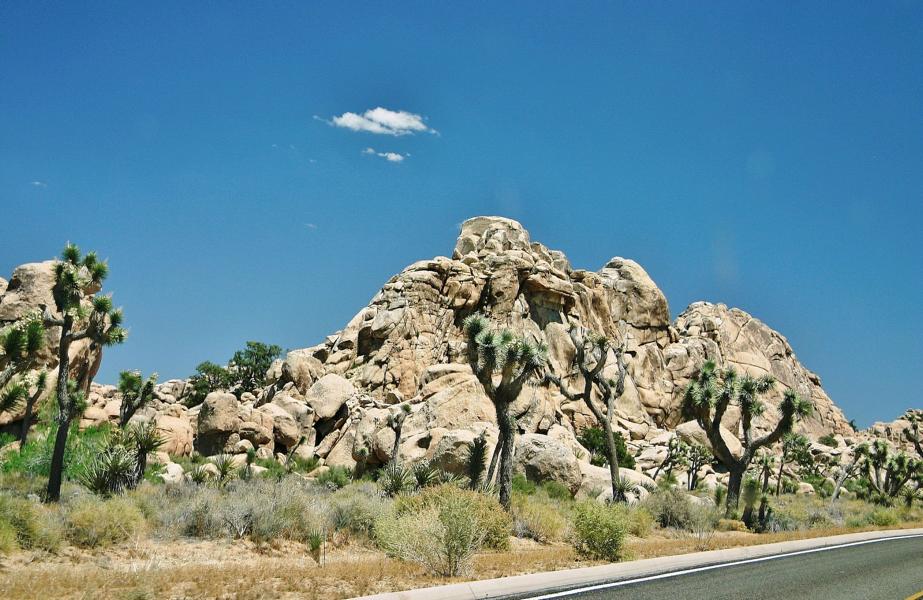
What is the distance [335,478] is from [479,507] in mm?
19620

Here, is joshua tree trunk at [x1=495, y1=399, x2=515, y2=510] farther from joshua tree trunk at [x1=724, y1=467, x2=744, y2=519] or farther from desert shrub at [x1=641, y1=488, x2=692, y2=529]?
joshua tree trunk at [x1=724, y1=467, x2=744, y2=519]

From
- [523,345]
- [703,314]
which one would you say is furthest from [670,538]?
[703,314]

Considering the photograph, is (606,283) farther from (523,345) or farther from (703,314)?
(523,345)

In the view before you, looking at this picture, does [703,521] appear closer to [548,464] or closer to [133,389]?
[548,464]

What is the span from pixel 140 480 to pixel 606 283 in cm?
6040

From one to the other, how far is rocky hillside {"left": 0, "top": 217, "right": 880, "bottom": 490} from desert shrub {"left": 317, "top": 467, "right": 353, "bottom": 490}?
1332 mm

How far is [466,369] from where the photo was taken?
4606 cm

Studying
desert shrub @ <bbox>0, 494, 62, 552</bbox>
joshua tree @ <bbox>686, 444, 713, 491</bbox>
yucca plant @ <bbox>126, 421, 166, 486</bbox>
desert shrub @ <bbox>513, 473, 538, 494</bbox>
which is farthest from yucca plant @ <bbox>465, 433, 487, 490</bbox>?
joshua tree @ <bbox>686, 444, 713, 491</bbox>

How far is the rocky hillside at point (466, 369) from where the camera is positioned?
3644 centimetres

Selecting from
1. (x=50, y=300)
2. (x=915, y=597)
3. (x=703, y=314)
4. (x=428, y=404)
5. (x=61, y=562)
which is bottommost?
(x=61, y=562)

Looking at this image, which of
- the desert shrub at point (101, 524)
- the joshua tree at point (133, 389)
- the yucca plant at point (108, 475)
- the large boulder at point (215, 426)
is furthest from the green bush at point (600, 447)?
the desert shrub at point (101, 524)

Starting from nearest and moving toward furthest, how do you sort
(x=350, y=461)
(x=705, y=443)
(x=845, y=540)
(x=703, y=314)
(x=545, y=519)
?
(x=545, y=519) < (x=845, y=540) < (x=350, y=461) < (x=705, y=443) < (x=703, y=314)

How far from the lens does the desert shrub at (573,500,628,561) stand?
14508 millimetres

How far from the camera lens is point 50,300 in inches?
1438
